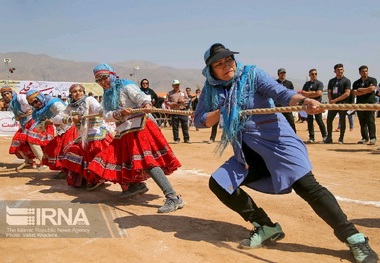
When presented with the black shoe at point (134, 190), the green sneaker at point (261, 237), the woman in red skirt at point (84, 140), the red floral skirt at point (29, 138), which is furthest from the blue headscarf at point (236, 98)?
the red floral skirt at point (29, 138)

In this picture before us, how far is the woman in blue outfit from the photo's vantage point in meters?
2.87

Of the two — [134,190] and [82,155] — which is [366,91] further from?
[82,155]

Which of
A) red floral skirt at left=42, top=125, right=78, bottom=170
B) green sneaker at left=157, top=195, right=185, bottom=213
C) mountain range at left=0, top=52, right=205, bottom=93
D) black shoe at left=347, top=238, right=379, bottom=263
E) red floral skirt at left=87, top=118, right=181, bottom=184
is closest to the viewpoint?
black shoe at left=347, top=238, right=379, bottom=263

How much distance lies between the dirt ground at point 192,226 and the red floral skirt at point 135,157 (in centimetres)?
42

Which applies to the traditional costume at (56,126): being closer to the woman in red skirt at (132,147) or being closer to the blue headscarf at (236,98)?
the woman in red skirt at (132,147)

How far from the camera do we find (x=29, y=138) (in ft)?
23.6

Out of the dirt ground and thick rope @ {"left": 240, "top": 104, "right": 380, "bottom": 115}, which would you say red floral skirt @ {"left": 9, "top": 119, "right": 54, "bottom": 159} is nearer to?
the dirt ground

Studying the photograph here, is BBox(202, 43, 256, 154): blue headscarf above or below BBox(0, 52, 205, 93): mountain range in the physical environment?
below

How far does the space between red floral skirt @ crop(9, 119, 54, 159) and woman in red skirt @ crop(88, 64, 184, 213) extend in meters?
3.07

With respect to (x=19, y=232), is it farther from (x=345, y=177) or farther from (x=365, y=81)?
(x=365, y=81)

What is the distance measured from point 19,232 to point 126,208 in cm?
122

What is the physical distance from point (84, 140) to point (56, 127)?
51.1 inches

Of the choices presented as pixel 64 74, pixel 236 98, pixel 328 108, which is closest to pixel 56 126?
pixel 236 98

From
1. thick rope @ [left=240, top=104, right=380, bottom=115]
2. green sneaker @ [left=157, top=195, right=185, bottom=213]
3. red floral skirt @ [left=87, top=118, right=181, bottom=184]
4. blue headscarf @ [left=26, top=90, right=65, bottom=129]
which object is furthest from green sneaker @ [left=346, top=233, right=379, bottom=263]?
blue headscarf @ [left=26, top=90, right=65, bottom=129]
